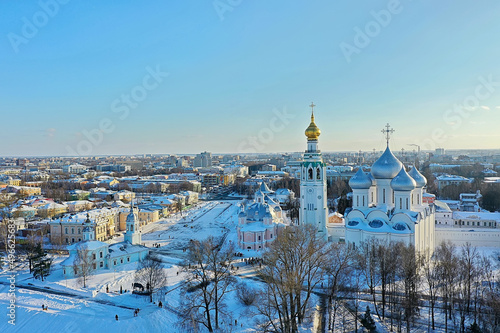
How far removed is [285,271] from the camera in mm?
11406

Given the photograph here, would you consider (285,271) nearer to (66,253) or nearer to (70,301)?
(70,301)

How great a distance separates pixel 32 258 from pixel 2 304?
3.61m

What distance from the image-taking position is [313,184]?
22.5 metres

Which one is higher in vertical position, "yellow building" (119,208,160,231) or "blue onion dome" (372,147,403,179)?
"blue onion dome" (372,147,403,179)

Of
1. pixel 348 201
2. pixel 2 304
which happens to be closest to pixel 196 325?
pixel 2 304

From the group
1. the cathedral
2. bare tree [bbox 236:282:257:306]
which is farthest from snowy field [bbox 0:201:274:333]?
the cathedral

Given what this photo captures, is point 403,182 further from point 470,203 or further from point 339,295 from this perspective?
point 470,203

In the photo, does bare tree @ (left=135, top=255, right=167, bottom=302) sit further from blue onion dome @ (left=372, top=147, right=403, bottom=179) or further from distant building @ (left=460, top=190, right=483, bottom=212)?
distant building @ (left=460, top=190, right=483, bottom=212)

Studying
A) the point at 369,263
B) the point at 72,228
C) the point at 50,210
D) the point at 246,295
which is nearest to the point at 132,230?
the point at 72,228

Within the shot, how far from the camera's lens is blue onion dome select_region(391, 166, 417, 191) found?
18312 mm

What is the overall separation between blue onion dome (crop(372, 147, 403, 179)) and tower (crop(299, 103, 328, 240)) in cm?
353

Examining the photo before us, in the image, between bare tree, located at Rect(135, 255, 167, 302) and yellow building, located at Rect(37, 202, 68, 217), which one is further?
yellow building, located at Rect(37, 202, 68, 217)

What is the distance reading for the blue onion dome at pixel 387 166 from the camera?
19.8 meters

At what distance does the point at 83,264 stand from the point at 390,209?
1572 cm
